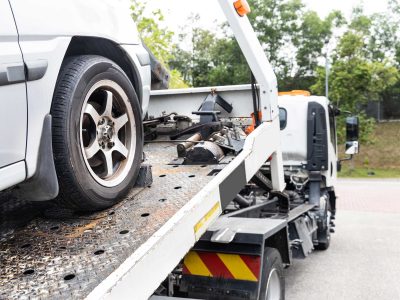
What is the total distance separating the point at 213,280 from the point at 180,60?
1342 inches

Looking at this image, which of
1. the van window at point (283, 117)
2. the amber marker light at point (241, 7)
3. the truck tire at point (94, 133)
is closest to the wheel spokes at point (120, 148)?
the truck tire at point (94, 133)

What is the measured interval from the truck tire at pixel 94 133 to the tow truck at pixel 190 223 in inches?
5.8

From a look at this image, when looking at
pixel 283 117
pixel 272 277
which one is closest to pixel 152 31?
pixel 283 117

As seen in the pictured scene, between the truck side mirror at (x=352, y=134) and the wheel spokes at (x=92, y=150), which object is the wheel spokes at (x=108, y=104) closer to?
the wheel spokes at (x=92, y=150)

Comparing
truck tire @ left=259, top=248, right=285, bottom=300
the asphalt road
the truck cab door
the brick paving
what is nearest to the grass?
the brick paving

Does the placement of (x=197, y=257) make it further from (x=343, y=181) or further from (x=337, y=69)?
(x=337, y=69)

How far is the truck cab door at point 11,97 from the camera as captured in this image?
187 centimetres

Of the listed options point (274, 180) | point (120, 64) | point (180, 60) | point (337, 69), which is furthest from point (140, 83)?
point (180, 60)

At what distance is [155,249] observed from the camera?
2.12m

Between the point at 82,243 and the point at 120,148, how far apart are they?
62 cm

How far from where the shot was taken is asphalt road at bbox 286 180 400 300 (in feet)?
17.8

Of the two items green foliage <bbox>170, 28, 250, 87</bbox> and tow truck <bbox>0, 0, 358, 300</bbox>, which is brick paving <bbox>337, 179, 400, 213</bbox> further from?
green foliage <bbox>170, 28, 250, 87</bbox>

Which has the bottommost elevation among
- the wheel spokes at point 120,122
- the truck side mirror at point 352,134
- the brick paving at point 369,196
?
the brick paving at point 369,196

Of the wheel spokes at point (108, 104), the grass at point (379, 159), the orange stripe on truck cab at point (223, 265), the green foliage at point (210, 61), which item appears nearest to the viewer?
the wheel spokes at point (108, 104)
